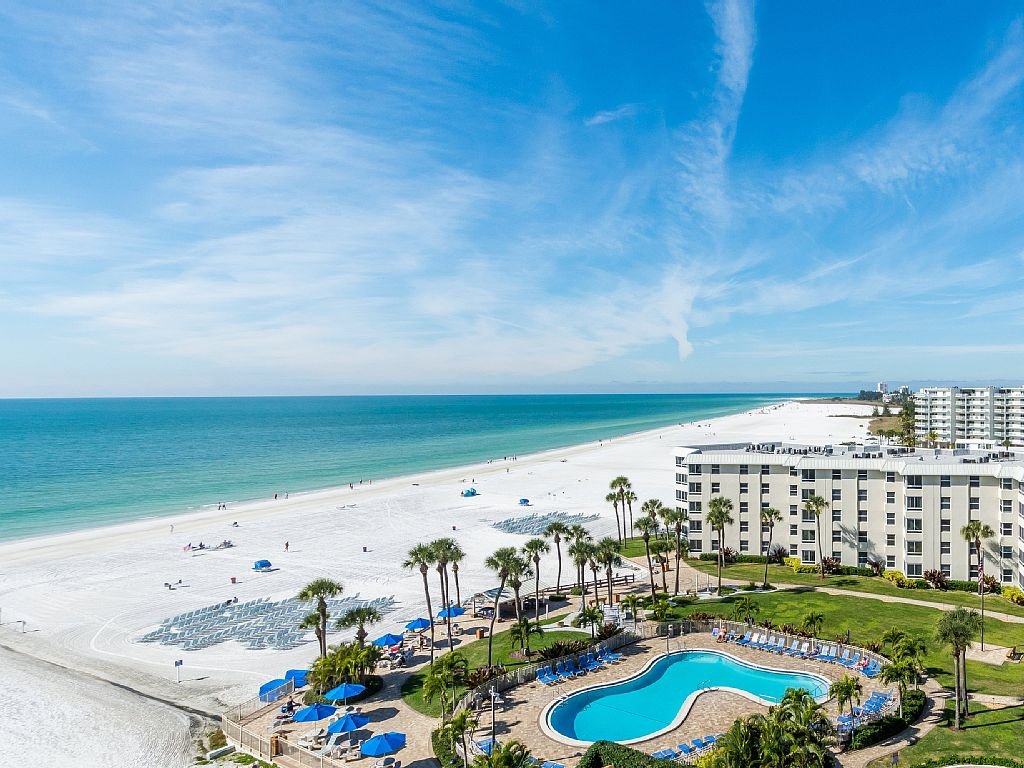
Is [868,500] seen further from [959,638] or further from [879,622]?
[959,638]

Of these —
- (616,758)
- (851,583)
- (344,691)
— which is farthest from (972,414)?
(344,691)

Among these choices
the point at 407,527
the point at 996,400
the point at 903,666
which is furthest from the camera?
the point at 996,400

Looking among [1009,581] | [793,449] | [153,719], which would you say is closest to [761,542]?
[793,449]

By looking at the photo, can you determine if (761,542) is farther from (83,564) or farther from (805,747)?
(83,564)

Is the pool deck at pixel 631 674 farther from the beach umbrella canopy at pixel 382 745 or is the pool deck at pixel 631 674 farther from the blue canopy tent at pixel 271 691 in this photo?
the blue canopy tent at pixel 271 691

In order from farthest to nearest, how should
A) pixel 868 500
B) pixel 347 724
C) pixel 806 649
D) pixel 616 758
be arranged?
pixel 868 500 < pixel 806 649 < pixel 347 724 < pixel 616 758

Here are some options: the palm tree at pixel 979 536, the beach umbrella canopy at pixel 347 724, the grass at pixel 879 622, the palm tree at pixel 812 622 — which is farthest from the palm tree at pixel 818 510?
the beach umbrella canopy at pixel 347 724
